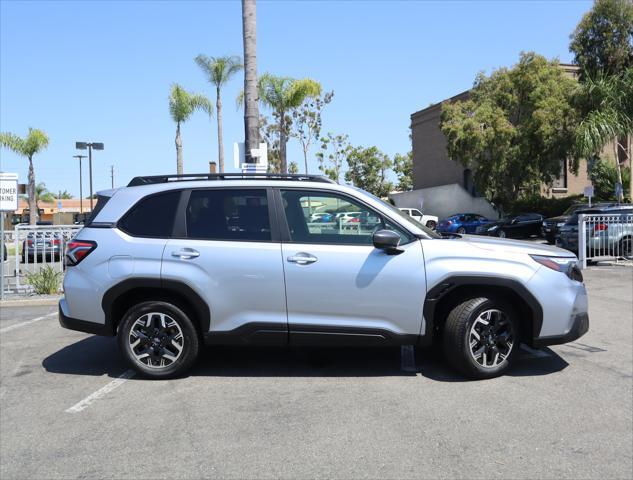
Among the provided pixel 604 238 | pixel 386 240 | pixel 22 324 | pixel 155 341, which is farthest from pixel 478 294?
pixel 604 238

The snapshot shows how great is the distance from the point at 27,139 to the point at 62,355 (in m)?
35.2

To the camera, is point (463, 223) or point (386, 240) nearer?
point (386, 240)

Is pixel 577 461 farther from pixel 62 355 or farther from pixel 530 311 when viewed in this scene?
pixel 62 355

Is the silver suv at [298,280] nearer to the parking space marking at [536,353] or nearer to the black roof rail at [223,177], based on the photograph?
the black roof rail at [223,177]

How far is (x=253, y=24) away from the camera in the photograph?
12.1 metres

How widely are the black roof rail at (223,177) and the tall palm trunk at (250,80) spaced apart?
6188mm

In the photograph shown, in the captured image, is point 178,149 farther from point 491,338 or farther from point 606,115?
point 491,338

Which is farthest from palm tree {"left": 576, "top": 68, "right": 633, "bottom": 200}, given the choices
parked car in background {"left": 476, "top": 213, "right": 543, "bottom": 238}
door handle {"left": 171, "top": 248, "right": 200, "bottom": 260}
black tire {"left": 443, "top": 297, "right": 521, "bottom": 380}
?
door handle {"left": 171, "top": 248, "right": 200, "bottom": 260}

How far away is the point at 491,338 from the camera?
5348 millimetres

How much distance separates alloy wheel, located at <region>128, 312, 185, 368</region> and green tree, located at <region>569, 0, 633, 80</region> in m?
27.7

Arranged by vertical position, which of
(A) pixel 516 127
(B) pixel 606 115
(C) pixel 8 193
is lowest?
(C) pixel 8 193

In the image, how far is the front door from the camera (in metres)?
5.17

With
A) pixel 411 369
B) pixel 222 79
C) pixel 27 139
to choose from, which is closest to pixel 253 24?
pixel 411 369

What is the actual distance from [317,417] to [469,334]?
1.63 m
